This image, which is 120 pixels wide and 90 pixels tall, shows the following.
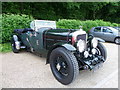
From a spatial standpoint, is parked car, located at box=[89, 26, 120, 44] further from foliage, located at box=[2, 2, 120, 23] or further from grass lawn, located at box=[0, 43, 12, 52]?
grass lawn, located at box=[0, 43, 12, 52]

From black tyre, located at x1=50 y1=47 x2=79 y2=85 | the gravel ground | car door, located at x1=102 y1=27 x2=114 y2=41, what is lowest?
the gravel ground

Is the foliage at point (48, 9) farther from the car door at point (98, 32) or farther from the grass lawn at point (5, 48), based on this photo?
the grass lawn at point (5, 48)

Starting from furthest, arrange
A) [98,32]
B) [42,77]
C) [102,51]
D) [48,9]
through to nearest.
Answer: [48,9] → [98,32] → [102,51] → [42,77]

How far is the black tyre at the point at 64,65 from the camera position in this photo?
264 cm

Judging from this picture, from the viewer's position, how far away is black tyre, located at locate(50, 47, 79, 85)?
8.67 feet

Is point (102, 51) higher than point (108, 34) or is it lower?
lower

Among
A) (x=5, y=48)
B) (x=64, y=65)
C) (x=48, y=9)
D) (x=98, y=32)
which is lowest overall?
(x=64, y=65)

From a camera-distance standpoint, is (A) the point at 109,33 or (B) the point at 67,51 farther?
(A) the point at 109,33

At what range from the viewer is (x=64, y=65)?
294 cm

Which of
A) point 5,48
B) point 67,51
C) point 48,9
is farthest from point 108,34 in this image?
point 48,9

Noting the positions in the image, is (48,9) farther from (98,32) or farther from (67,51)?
(67,51)

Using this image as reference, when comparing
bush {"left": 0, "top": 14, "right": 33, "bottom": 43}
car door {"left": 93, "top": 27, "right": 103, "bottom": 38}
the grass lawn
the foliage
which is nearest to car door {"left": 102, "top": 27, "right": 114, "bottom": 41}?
car door {"left": 93, "top": 27, "right": 103, "bottom": 38}

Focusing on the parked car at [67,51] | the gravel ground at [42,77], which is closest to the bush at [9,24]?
the parked car at [67,51]

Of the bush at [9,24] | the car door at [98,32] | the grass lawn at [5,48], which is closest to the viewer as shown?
the grass lawn at [5,48]
